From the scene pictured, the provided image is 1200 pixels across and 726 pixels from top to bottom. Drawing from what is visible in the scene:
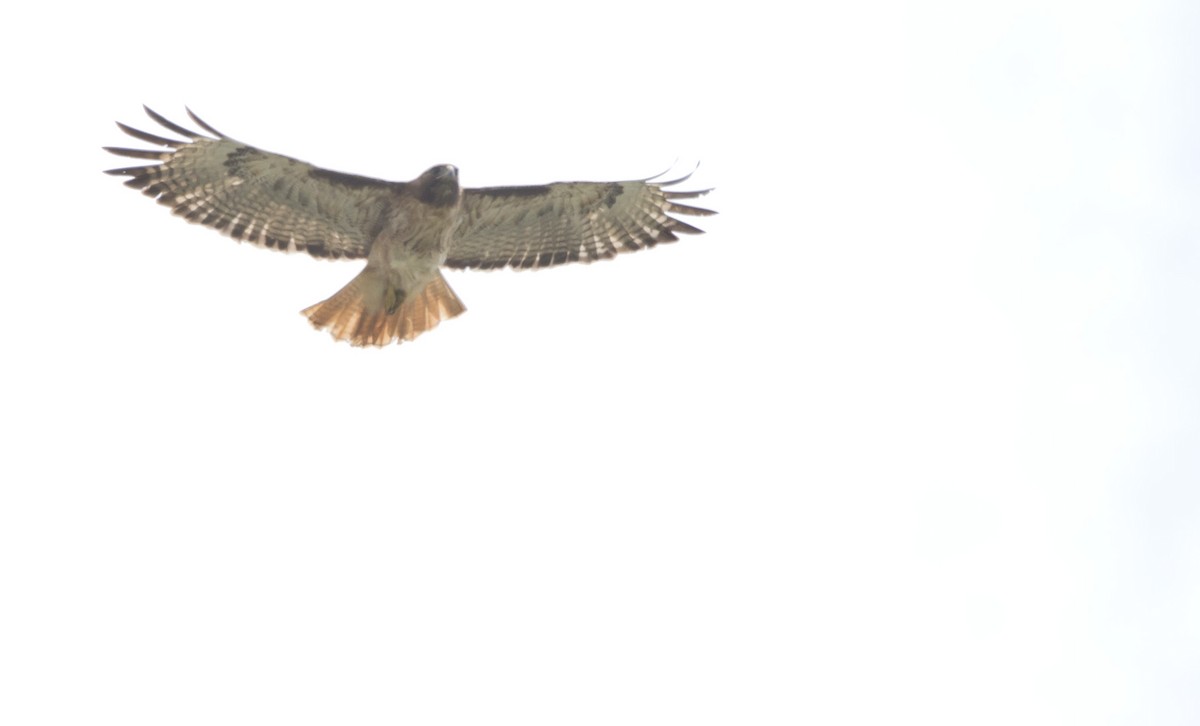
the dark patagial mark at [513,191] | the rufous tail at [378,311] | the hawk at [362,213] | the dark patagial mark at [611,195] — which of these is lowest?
the rufous tail at [378,311]

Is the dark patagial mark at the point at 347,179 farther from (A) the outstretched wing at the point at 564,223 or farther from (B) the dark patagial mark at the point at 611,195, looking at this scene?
(B) the dark patagial mark at the point at 611,195

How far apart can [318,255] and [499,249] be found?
143cm

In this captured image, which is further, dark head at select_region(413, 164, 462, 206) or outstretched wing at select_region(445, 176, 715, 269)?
outstretched wing at select_region(445, 176, 715, 269)

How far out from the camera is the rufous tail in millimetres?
13781

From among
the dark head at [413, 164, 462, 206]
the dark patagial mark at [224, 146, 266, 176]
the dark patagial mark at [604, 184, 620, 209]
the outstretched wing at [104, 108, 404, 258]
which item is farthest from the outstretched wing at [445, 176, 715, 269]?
the dark patagial mark at [224, 146, 266, 176]

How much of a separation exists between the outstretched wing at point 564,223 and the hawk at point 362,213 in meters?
0.02

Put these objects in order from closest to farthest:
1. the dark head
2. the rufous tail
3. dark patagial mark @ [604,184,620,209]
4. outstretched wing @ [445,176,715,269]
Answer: the dark head < the rufous tail < outstretched wing @ [445,176,715,269] < dark patagial mark @ [604,184,620,209]

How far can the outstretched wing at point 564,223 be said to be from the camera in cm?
1420

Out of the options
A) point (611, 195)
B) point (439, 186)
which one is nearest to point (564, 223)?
point (611, 195)

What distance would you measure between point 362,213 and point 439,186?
821 millimetres

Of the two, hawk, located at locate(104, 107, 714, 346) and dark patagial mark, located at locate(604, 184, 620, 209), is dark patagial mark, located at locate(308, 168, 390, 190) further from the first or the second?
dark patagial mark, located at locate(604, 184, 620, 209)

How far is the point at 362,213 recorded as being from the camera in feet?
45.9

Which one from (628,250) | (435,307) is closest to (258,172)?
(435,307)

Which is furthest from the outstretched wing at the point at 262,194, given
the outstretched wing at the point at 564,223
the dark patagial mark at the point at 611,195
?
the dark patagial mark at the point at 611,195
